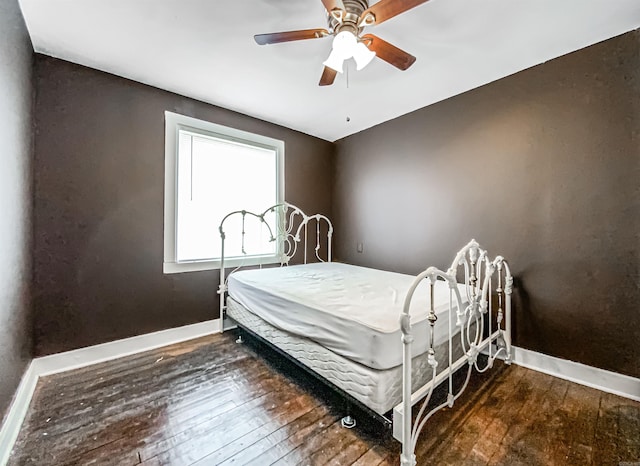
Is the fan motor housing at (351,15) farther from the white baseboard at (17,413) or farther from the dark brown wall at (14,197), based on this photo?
the white baseboard at (17,413)

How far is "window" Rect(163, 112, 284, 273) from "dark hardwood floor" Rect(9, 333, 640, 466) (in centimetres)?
114

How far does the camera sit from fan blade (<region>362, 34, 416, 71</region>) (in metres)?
1.58

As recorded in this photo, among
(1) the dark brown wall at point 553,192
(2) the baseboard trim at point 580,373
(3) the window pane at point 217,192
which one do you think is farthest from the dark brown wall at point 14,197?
(2) the baseboard trim at point 580,373

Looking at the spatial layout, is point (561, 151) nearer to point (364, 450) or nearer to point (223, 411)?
point (364, 450)

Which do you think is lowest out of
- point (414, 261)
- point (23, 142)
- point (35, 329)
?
point (35, 329)

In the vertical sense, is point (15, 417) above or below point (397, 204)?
below

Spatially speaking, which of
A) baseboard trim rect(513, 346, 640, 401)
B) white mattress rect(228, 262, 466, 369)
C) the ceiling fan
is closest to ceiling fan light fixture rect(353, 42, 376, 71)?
the ceiling fan

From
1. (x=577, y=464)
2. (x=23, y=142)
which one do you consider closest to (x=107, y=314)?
(x=23, y=142)

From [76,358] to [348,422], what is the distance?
2198 millimetres

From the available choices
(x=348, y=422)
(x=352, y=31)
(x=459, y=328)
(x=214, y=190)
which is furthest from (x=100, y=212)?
(x=459, y=328)

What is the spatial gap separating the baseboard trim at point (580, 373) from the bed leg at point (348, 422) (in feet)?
5.24

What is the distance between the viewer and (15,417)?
148 cm

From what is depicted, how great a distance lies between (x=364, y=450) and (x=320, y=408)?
379mm

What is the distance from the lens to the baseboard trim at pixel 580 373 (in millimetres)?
1777
